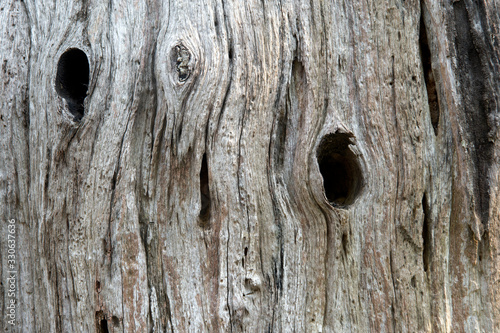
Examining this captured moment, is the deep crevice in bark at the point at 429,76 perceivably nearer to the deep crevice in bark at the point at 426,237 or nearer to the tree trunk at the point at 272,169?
the tree trunk at the point at 272,169

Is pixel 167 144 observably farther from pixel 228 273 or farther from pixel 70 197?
pixel 228 273

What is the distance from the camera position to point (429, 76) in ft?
5.31

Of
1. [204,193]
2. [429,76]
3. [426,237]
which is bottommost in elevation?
[426,237]

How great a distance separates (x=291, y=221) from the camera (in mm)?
1514

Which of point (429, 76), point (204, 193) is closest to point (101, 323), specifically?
point (204, 193)

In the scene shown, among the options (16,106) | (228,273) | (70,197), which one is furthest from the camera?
(16,106)

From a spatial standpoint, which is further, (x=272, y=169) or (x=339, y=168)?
(x=339, y=168)

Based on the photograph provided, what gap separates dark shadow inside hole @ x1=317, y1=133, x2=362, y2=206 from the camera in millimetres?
1547

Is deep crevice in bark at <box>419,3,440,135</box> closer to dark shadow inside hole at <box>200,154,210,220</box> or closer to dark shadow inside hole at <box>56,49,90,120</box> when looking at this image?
dark shadow inside hole at <box>200,154,210,220</box>

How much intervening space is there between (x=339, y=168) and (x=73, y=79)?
127 centimetres

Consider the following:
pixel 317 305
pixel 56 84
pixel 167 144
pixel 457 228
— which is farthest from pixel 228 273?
pixel 56 84

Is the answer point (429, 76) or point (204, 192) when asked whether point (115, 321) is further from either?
point (429, 76)

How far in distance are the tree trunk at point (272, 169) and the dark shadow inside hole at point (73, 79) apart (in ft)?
0.04

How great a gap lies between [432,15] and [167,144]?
1229 mm
